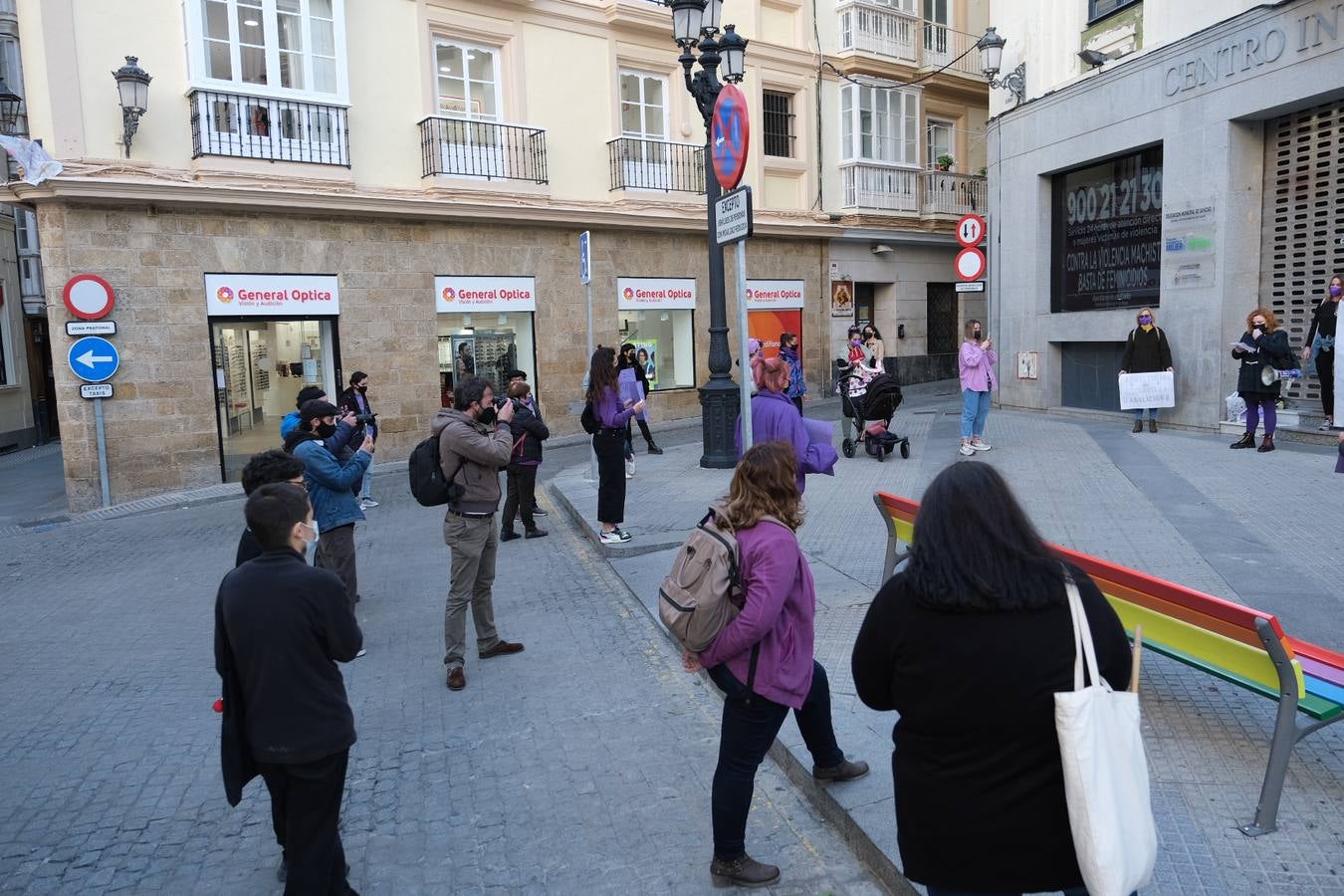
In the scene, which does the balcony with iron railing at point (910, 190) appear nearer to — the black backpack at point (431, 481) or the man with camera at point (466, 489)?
the man with camera at point (466, 489)

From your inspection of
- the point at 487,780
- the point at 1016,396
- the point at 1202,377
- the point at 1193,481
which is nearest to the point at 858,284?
the point at 1016,396

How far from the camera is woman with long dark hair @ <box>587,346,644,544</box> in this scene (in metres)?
8.54

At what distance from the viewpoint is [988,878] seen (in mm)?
2236

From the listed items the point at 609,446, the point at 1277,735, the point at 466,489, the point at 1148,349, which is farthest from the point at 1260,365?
the point at 466,489

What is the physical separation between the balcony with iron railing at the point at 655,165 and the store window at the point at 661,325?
187 cm

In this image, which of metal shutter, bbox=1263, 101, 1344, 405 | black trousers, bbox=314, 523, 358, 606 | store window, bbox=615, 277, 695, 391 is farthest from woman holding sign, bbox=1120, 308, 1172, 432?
black trousers, bbox=314, 523, 358, 606

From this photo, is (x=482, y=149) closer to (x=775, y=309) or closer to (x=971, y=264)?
(x=775, y=309)

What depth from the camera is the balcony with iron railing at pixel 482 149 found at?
1636 centimetres

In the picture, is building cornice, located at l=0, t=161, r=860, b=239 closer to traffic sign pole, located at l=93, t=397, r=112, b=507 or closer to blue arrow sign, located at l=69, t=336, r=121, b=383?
blue arrow sign, located at l=69, t=336, r=121, b=383

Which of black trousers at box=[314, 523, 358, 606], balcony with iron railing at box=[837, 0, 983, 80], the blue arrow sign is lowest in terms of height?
black trousers at box=[314, 523, 358, 606]

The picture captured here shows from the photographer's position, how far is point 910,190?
76.1 feet

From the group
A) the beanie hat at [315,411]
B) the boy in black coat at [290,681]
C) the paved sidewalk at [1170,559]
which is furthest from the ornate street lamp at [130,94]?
the boy in black coat at [290,681]

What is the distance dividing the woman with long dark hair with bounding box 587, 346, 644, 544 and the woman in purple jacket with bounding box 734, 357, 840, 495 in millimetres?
2891

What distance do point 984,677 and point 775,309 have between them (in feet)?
64.8
